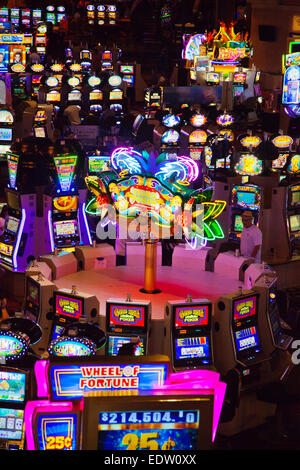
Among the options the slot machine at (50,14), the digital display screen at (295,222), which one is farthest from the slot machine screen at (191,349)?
the slot machine at (50,14)

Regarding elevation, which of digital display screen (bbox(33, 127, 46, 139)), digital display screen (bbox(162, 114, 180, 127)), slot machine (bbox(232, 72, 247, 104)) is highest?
slot machine (bbox(232, 72, 247, 104))

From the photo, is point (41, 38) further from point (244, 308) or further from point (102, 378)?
point (102, 378)

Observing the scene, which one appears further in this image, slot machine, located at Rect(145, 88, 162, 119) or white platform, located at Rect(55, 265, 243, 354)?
slot machine, located at Rect(145, 88, 162, 119)

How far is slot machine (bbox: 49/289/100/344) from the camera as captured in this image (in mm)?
7961

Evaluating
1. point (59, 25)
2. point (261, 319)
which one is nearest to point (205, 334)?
point (261, 319)

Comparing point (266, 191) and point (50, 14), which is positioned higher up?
point (50, 14)

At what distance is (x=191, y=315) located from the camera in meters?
7.94

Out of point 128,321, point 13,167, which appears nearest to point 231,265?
point 128,321

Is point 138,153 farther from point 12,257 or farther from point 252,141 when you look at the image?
point 252,141

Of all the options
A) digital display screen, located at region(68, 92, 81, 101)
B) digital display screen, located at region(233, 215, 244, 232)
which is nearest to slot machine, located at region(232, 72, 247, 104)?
digital display screen, located at region(68, 92, 81, 101)

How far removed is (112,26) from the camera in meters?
39.1

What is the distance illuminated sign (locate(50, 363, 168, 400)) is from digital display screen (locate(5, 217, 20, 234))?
22.2 feet

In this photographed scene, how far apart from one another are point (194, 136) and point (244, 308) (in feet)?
35.0

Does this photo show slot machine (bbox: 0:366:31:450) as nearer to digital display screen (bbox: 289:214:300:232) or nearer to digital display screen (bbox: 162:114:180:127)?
digital display screen (bbox: 289:214:300:232)
